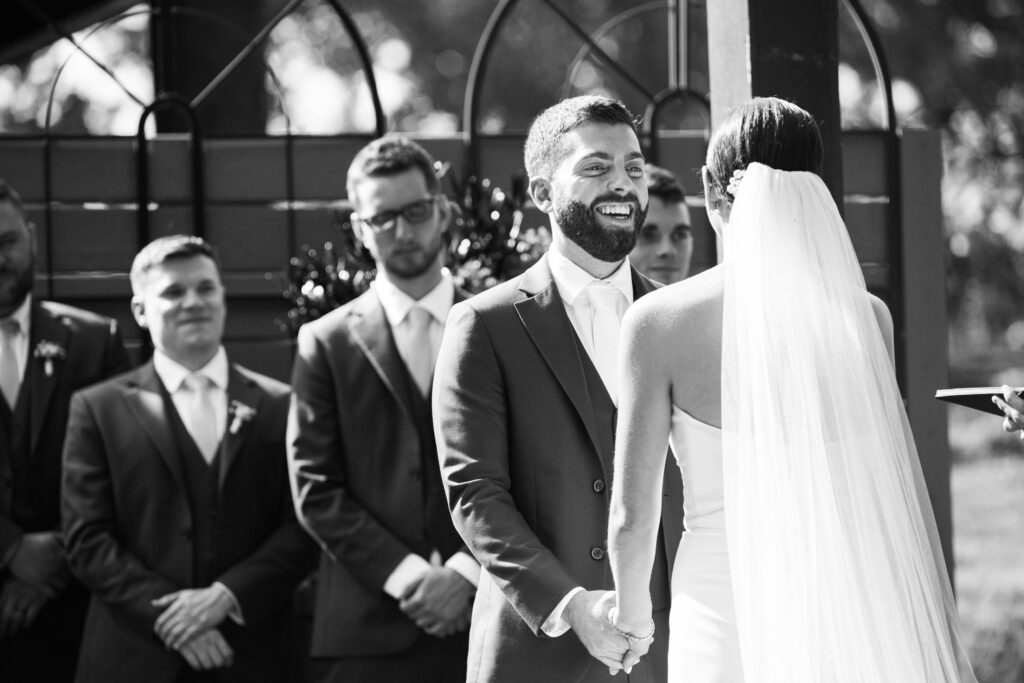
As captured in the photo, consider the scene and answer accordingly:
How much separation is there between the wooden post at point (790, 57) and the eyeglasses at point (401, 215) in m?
1.04

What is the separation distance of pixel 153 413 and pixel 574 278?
5.76 feet

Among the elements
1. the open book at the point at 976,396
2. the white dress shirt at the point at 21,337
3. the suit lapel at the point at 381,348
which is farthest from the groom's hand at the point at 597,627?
the white dress shirt at the point at 21,337

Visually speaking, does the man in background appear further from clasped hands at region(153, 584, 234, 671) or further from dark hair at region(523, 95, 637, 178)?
clasped hands at region(153, 584, 234, 671)

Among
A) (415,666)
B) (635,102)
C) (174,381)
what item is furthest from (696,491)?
(635,102)

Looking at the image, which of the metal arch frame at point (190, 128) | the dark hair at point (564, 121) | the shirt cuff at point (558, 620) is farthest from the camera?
the metal arch frame at point (190, 128)

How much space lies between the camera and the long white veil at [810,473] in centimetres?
267

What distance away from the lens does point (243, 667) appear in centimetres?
446

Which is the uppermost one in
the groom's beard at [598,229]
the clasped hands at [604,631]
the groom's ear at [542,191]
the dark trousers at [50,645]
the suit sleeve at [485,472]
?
the groom's ear at [542,191]

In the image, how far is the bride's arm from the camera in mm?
2770

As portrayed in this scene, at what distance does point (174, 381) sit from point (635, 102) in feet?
46.9

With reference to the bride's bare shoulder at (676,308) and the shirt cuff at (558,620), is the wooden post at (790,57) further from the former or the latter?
the shirt cuff at (558,620)

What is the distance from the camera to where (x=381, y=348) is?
4.32 meters

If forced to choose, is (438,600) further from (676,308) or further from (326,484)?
(676,308)

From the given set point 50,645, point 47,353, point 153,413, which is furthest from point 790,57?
point 50,645
